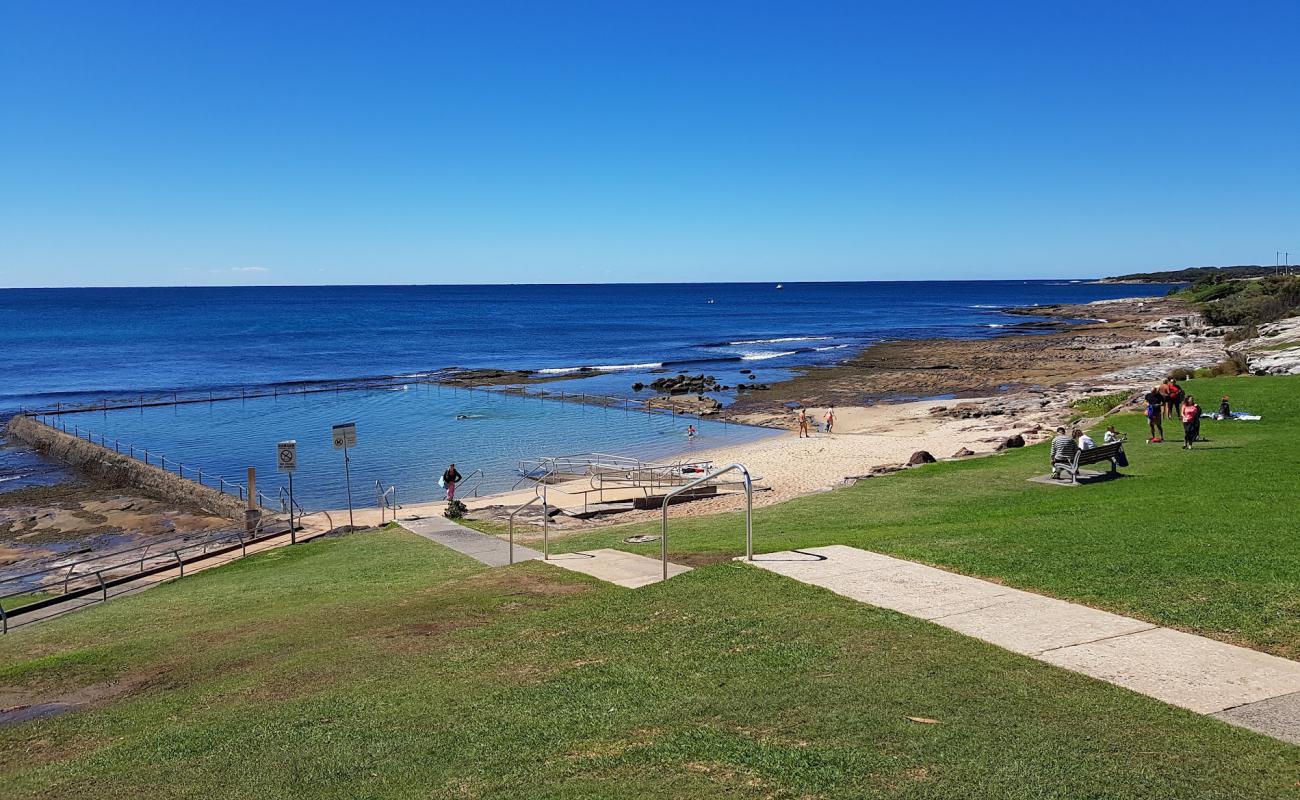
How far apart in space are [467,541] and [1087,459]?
12.0 meters

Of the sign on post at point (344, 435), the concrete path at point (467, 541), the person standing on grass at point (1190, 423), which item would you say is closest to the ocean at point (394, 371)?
the sign on post at point (344, 435)

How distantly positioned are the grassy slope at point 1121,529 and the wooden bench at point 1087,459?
49cm

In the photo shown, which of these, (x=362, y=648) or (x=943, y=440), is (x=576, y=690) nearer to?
(x=362, y=648)

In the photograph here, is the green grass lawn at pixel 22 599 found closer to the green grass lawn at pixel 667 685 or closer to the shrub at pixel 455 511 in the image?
the green grass lawn at pixel 667 685

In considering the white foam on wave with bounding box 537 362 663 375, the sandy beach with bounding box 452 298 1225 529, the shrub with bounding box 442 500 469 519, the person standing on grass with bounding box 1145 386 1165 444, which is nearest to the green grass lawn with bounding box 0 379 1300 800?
the person standing on grass with bounding box 1145 386 1165 444

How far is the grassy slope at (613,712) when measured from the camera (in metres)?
5.86

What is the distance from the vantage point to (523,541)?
1811cm

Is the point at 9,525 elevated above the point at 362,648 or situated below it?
below

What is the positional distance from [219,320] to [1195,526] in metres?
159

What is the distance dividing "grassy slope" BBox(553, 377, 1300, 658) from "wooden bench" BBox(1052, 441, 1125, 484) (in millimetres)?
494

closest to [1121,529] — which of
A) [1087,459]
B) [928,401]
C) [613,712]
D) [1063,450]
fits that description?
[1087,459]

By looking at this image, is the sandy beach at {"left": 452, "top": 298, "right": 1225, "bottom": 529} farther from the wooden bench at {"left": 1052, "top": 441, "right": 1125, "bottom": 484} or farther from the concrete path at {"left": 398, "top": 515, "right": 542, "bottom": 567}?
the wooden bench at {"left": 1052, "top": 441, "right": 1125, "bottom": 484}

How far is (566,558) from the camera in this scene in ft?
46.3

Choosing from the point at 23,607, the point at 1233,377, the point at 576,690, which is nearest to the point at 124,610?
the point at 23,607
